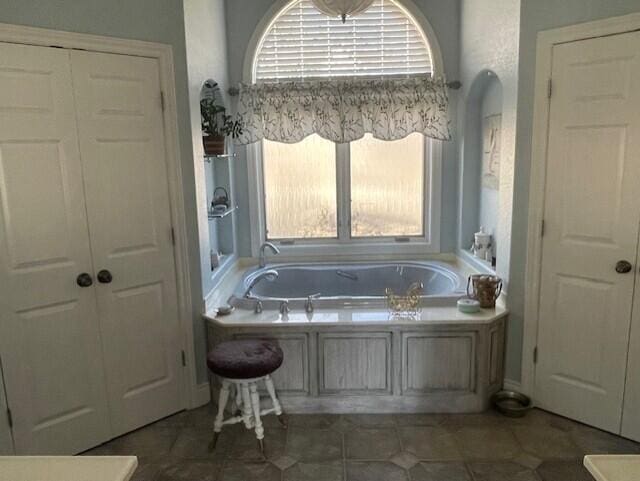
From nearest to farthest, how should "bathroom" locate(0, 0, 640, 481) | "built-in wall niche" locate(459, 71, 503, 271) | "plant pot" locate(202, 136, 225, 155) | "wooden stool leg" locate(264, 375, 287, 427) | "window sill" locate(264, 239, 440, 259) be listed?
1. "bathroom" locate(0, 0, 640, 481)
2. "wooden stool leg" locate(264, 375, 287, 427)
3. "plant pot" locate(202, 136, 225, 155)
4. "built-in wall niche" locate(459, 71, 503, 271)
5. "window sill" locate(264, 239, 440, 259)

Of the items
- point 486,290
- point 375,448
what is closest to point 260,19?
point 486,290

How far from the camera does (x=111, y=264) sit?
262cm

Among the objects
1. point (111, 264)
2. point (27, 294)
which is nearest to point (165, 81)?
point (111, 264)

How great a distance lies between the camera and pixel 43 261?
2389 mm

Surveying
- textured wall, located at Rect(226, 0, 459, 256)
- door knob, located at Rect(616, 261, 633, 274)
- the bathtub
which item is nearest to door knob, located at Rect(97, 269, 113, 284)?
the bathtub

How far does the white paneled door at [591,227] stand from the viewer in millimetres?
2451

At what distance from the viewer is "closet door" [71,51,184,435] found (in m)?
2.49

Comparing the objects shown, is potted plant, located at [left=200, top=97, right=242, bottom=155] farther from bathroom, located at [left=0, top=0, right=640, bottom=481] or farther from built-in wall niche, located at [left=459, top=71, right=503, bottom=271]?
built-in wall niche, located at [left=459, top=71, right=503, bottom=271]

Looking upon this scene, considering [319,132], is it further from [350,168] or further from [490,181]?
[490,181]

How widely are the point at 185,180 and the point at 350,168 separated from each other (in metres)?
1.64

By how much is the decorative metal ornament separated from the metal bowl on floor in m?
2.31

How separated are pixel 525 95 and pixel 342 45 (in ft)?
5.46

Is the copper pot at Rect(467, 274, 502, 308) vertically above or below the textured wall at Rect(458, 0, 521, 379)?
below

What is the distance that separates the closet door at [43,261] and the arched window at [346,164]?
180cm
